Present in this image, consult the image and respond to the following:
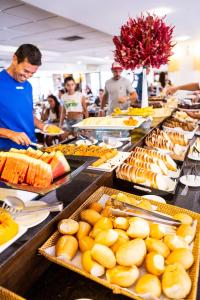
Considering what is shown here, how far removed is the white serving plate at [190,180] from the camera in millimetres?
1783

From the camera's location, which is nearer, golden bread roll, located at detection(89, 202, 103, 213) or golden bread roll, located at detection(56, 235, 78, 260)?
golden bread roll, located at detection(56, 235, 78, 260)

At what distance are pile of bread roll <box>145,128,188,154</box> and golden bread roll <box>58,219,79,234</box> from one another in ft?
4.87

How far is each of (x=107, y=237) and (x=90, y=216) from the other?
205mm

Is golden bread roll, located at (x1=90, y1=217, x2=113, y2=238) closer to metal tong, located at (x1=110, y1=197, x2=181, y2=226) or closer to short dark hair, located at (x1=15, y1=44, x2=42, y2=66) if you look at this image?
metal tong, located at (x1=110, y1=197, x2=181, y2=226)

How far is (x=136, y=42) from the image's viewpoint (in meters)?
2.89

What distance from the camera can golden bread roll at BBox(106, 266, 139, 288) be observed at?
0.86 meters

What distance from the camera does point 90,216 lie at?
3.87 ft

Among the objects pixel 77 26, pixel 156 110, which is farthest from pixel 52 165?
pixel 77 26

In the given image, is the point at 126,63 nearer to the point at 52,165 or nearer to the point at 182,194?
the point at 182,194

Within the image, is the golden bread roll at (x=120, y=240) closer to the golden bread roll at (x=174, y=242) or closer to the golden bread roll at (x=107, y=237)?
the golden bread roll at (x=107, y=237)

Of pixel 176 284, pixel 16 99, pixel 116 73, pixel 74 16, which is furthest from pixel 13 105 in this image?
pixel 74 16

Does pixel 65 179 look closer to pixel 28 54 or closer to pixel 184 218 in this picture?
pixel 184 218

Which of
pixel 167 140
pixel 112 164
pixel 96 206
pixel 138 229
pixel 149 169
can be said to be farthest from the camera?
pixel 167 140

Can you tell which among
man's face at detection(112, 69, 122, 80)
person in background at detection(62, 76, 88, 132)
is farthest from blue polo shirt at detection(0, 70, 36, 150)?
person in background at detection(62, 76, 88, 132)
